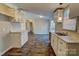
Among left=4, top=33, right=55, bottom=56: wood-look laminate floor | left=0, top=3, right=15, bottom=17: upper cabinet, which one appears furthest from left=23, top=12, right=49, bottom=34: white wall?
left=0, top=3, right=15, bottom=17: upper cabinet

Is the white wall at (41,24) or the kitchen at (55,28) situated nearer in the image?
the kitchen at (55,28)

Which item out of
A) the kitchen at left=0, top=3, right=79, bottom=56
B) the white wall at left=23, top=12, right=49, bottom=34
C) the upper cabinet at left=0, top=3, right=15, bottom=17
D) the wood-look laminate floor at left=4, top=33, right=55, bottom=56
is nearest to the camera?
the kitchen at left=0, top=3, right=79, bottom=56

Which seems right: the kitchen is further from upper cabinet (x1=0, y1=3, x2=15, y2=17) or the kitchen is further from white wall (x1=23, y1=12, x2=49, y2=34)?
white wall (x1=23, y1=12, x2=49, y2=34)

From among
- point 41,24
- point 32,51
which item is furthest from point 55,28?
point 41,24

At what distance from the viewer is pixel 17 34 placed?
17.6 feet

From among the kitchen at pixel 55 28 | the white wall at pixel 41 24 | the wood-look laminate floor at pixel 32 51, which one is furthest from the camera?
the white wall at pixel 41 24

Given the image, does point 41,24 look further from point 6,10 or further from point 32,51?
point 6,10

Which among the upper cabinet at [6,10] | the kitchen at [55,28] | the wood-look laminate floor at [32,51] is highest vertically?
the upper cabinet at [6,10]

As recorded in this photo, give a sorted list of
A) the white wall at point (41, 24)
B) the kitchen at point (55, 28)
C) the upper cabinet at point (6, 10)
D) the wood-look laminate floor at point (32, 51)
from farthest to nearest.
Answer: the white wall at point (41, 24) → the wood-look laminate floor at point (32, 51) → the upper cabinet at point (6, 10) → the kitchen at point (55, 28)

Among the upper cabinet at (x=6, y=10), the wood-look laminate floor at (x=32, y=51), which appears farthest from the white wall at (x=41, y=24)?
the upper cabinet at (x=6, y=10)

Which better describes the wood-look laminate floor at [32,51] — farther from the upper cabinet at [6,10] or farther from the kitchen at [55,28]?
the upper cabinet at [6,10]

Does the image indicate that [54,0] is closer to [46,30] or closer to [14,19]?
[14,19]

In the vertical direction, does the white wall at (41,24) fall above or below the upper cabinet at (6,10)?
below

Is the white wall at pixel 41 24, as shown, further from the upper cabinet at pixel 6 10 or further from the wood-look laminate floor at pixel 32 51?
the upper cabinet at pixel 6 10
